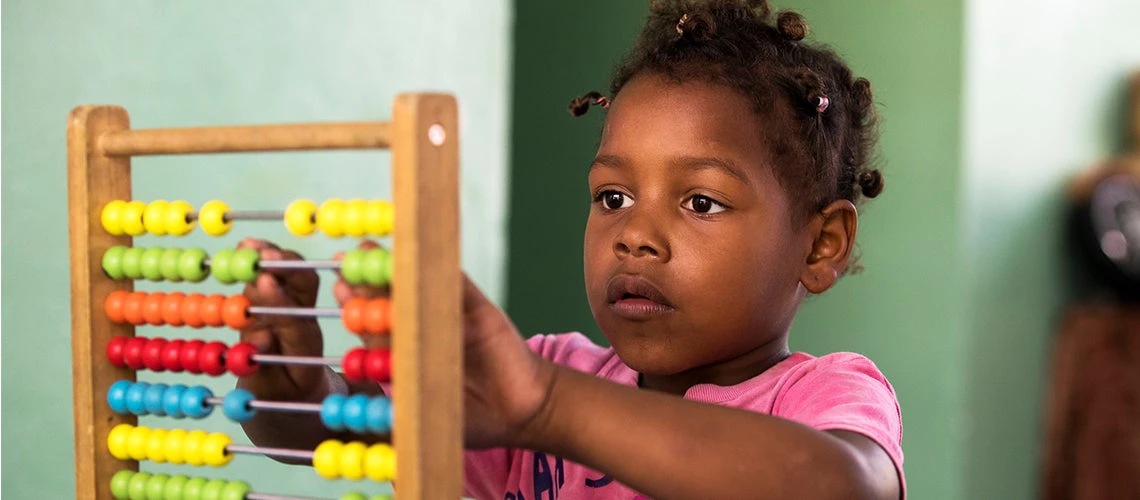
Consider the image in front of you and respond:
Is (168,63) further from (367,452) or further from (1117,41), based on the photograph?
(1117,41)

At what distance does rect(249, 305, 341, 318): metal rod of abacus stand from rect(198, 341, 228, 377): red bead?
45 millimetres

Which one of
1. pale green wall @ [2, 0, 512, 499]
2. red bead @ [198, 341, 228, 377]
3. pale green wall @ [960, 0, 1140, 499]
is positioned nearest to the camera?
red bead @ [198, 341, 228, 377]

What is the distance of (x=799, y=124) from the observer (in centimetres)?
124

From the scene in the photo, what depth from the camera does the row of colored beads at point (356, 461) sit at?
0.86 metres

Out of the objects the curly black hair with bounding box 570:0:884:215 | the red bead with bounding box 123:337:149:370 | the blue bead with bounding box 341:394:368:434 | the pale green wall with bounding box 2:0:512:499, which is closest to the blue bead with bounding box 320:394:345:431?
the blue bead with bounding box 341:394:368:434

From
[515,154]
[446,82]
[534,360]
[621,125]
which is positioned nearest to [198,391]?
[534,360]

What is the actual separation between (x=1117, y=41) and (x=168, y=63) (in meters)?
2.37

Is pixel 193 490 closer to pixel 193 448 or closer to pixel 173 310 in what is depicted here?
pixel 193 448

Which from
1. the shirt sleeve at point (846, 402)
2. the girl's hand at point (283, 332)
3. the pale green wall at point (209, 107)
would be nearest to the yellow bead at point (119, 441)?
the girl's hand at point (283, 332)

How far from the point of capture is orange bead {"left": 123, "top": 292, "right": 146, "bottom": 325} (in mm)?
1014

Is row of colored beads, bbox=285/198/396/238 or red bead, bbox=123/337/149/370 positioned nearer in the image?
row of colored beads, bbox=285/198/396/238

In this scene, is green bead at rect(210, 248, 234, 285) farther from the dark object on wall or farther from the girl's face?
the dark object on wall

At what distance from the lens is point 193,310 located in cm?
100

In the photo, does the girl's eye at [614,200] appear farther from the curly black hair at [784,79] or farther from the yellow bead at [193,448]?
the yellow bead at [193,448]
